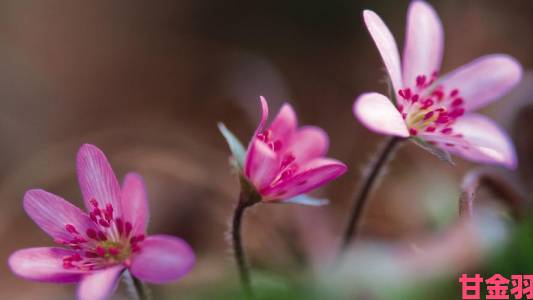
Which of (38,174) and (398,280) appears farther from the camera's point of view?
(38,174)

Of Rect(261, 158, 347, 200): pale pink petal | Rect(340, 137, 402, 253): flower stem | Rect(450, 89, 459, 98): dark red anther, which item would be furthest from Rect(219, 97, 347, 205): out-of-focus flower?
Rect(450, 89, 459, 98): dark red anther

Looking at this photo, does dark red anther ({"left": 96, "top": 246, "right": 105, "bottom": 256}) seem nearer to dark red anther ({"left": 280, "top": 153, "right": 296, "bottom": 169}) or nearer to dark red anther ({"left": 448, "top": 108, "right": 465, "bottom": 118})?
dark red anther ({"left": 280, "top": 153, "right": 296, "bottom": 169})

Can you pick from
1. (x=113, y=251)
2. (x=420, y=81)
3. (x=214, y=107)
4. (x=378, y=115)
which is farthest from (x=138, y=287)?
(x=214, y=107)

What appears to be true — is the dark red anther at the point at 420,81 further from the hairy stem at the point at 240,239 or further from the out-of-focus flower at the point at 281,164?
the hairy stem at the point at 240,239

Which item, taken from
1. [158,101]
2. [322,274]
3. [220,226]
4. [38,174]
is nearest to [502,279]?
[322,274]

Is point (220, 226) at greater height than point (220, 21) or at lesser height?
lesser

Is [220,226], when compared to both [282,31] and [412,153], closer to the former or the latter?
[412,153]
